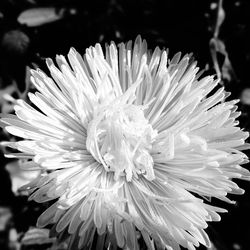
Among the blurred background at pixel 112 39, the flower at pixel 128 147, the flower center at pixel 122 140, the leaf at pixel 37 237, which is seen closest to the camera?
the flower at pixel 128 147

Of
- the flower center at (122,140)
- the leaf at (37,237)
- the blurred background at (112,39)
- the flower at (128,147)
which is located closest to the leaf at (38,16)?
the blurred background at (112,39)

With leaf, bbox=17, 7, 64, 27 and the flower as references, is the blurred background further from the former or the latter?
the flower

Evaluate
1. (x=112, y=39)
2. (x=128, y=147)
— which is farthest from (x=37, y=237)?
(x=112, y=39)

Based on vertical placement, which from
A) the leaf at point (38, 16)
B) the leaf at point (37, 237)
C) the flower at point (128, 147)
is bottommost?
the leaf at point (37, 237)

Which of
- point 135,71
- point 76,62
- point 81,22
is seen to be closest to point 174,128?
point 135,71

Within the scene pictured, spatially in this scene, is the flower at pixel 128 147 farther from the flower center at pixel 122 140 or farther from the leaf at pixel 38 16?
the leaf at pixel 38 16

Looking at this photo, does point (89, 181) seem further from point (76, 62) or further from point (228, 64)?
point (228, 64)
